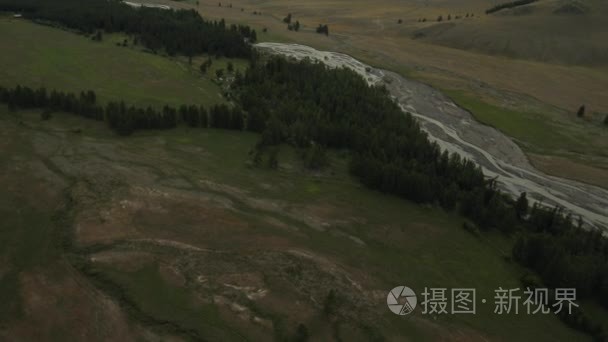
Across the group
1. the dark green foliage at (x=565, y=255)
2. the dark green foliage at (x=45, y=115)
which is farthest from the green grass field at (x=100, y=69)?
the dark green foliage at (x=565, y=255)

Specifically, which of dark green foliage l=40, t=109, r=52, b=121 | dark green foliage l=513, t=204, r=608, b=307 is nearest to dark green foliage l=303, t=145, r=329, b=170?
dark green foliage l=513, t=204, r=608, b=307

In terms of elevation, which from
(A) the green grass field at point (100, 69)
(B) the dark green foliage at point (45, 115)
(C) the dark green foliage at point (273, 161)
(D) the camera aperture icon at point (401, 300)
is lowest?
(D) the camera aperture icon at point (401, 300)

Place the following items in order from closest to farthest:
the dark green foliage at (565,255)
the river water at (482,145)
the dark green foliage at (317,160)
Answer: the dark green foliage at (565,255)
the river water at (482,145)
the dark green foliage at (317,160)

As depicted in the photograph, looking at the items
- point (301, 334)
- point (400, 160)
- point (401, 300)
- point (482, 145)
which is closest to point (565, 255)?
point (401, 300)

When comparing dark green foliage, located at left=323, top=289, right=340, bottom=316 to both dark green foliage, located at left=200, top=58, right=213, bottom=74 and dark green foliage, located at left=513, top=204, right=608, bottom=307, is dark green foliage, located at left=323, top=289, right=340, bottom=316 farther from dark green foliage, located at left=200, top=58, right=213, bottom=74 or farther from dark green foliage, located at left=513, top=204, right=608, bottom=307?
dark green foliage, located at left=200, top=58, right=213, bottom=74

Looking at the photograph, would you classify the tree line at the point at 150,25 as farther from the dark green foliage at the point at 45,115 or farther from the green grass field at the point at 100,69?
the dark green foliage at the point at 45,115

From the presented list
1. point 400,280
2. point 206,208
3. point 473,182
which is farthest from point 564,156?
point 206,208
